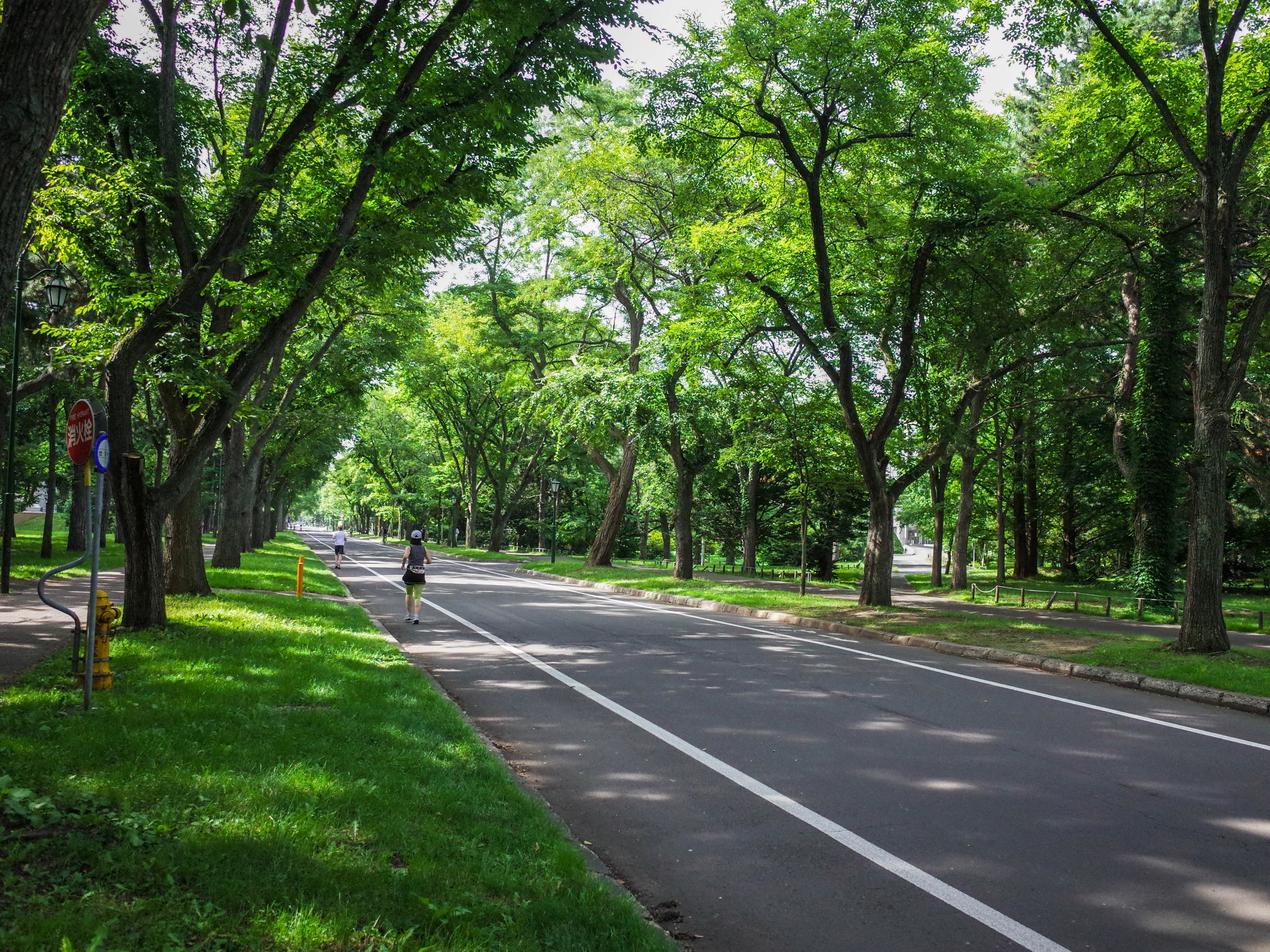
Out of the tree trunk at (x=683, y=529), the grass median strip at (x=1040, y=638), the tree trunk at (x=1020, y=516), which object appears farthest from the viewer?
the tree trunk at (x=1020, y=516)

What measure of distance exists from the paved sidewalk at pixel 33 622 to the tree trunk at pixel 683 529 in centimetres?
1602

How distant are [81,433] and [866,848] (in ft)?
20.2

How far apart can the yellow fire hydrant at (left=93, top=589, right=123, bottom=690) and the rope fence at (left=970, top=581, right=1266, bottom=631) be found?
65.6 ft

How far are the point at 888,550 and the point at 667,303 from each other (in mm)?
11960

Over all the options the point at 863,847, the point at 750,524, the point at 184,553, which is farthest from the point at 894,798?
the point at 750,524

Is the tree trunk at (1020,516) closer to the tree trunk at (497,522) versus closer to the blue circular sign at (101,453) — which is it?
the tree trunk at (497,522)

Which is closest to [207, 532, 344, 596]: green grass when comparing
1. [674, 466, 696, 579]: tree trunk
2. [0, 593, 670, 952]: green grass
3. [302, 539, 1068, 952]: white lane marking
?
[674, 466, 696, 579]: tree trunk

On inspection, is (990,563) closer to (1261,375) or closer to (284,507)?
(1261,375)

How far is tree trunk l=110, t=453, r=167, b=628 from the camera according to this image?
32.6 feet

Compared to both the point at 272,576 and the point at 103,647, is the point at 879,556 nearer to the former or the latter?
the point at 103,647

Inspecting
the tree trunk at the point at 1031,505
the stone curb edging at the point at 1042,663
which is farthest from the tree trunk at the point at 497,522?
the stone curb edging at the point at 1042,663

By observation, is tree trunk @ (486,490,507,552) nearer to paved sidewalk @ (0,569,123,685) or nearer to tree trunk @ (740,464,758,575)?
tree trunk @ (740,464,758,575)

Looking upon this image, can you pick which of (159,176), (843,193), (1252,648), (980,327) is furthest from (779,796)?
→ (843,193)

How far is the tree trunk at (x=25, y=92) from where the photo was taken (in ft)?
A: 13.0
